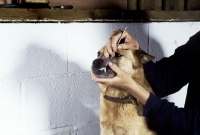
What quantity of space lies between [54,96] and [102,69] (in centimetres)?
53

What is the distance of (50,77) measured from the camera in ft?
5.46

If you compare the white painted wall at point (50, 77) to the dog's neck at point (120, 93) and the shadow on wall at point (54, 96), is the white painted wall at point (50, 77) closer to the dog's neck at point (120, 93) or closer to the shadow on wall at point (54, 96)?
the shadow on wall at point (54, 96)

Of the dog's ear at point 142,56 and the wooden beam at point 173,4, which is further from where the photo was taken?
the wooden beam at point 173,4

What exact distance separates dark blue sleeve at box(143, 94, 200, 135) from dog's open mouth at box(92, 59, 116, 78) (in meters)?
0.17

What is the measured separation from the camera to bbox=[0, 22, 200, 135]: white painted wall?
5.04 ft

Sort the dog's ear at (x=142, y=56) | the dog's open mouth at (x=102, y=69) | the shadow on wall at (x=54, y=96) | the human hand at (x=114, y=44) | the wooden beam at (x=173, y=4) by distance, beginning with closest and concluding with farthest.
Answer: the dog's open mouth at (x=102, y=69) → the human hand at (x=114, y=44) → the dog's ear at (x=142, y=56) → the shadow on wall at (x=54, y=96) → the wooden beam at (x=173, y=4)

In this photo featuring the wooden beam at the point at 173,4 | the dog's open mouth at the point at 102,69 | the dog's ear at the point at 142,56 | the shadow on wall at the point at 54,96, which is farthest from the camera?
the wooden beam at the point at 173,4

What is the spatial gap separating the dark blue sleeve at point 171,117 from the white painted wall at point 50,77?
587 mm

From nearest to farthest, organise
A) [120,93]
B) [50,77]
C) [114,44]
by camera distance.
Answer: [114,44], [120,93], [50,77]

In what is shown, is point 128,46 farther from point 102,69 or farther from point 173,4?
point 173,4

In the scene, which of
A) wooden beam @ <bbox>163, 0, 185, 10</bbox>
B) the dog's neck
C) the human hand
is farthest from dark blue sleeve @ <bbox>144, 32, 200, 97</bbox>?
wooden beam @ <bbox>163, 0, 185, 10</bbox>

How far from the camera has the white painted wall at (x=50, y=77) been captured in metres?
1.54

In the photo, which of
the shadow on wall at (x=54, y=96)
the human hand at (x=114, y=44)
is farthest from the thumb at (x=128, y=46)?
the shadow on wall at (x=54, y=96)

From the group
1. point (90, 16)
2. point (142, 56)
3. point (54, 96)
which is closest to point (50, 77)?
point (54, 96)
